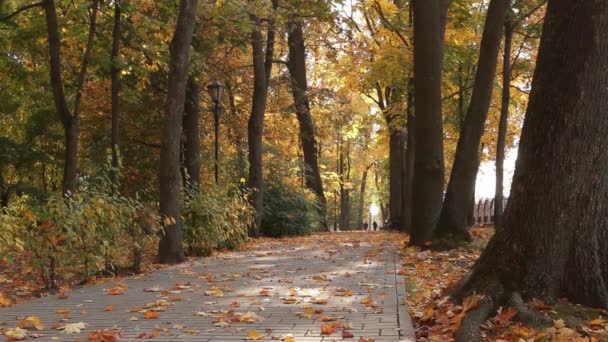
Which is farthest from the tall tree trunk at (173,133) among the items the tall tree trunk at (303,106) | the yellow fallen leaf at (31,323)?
the tall tree trunk at (303,106)

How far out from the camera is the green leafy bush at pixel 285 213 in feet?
73.0

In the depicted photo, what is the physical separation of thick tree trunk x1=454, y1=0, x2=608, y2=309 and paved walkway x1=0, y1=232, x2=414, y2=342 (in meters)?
1.41

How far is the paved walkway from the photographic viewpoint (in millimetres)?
5586

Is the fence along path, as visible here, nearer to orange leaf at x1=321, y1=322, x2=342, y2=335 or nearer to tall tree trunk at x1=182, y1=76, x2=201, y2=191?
tall tree trunk at x1=182, y1=76, x2=201, y2=191

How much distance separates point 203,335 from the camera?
5.52 metres

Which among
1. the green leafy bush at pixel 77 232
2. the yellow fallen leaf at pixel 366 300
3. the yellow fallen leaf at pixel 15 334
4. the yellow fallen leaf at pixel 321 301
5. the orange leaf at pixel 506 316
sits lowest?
the yellow fallen leaf at pixel 15 334

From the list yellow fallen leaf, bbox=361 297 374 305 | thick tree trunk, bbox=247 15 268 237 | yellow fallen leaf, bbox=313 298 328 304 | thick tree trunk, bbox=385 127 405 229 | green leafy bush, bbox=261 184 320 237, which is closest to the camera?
yellow fallen leaf, bbox=361 297 374 305

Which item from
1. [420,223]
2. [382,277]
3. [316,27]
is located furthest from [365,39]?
[382,277]

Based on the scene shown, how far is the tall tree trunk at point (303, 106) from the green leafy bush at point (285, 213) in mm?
3773

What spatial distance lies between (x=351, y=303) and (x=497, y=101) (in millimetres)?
21875

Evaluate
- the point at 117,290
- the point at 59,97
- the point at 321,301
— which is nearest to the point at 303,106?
the point at 59,97

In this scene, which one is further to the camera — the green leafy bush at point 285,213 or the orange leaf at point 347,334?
the green leafy bush at point 285,213

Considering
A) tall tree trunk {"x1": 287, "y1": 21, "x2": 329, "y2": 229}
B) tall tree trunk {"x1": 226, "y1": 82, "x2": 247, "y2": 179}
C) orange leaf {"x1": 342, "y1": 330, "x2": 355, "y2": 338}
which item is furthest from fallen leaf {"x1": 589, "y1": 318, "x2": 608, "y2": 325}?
tall tree trunk {"x1": 287, "y1": 21, "x2": 329, "y2": 229}

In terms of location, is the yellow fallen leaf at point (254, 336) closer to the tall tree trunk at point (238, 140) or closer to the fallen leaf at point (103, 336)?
the fallen leaf at point (103, 336)
